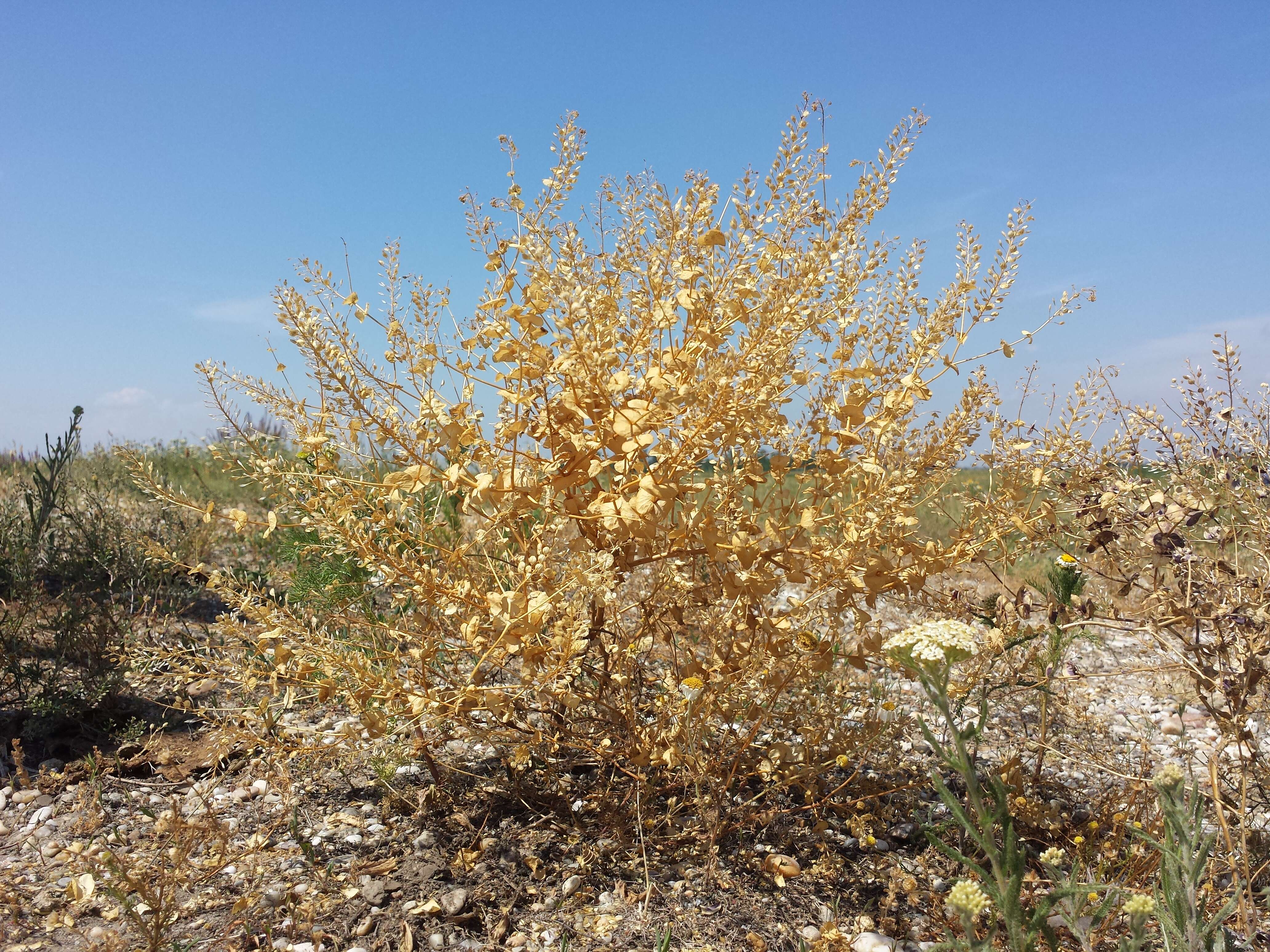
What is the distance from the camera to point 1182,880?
1.61 metres

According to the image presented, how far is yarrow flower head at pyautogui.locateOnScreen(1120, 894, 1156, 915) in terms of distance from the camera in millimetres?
1469

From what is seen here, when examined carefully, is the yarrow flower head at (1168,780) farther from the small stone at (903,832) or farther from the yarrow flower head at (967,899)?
the small stone at (903,832)

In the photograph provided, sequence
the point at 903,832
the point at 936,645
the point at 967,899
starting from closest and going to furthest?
1. the point at 967,899
2. the point at 936,645
3. the point at 903,832

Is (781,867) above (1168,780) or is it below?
below

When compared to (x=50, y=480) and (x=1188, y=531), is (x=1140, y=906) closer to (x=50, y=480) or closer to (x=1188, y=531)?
(x=1188, y=531)

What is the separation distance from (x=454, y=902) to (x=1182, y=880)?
1.63 meters

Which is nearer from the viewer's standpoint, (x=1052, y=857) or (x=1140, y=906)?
(x=1140, y=906)

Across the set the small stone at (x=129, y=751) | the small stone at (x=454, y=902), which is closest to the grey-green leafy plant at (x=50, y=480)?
the small stone at (x=129, y=751)

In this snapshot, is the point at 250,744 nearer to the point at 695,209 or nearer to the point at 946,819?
the point at 695,209

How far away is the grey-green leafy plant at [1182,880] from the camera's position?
153 centimetres

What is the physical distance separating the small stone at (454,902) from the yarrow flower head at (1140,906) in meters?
1.49

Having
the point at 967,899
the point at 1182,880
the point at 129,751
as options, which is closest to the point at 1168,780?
the point at 1182,880

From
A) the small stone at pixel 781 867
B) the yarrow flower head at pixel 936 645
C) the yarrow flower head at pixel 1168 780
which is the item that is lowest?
the small stone at pixel 781 867

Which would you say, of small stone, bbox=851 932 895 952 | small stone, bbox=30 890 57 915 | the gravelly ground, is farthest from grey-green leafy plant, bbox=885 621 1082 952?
small stone, bbox=30 890 57 915
